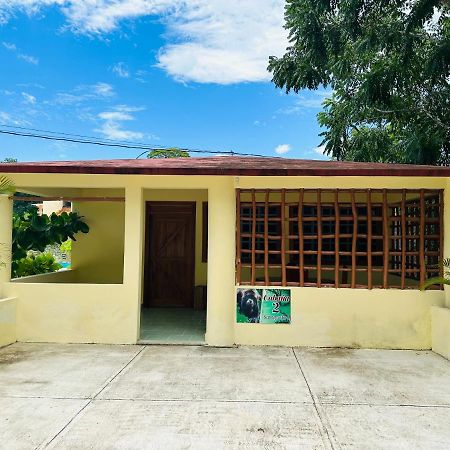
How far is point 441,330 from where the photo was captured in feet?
19.8

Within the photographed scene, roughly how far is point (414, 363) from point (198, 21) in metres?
24.5

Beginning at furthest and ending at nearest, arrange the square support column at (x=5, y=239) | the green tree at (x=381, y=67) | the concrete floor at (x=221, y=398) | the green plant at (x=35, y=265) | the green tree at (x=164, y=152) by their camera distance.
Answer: the green tree at (x=164, y=152) < the green tree at (x=381, y=67) < the green plant at (x=35, y=265) < the square support column at (x=5, y=239) < the concrete floor at (x=221, y=398)

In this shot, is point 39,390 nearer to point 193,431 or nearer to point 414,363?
point 193,431

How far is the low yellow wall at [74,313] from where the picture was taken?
650 cm

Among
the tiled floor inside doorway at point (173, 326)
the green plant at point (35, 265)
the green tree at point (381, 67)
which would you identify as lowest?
the tiled floor inside doorway at point (173, 326)

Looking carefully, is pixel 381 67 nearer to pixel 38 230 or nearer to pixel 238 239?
pixel 238 239

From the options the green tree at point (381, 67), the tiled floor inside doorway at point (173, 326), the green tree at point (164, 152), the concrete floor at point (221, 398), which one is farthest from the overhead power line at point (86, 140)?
the concrete floor at point (221, 398)

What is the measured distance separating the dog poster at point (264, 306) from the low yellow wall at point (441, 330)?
2.24 metres

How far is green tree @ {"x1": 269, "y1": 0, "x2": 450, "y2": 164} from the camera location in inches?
500

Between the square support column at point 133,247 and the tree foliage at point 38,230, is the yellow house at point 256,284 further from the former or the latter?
the tree foliage at point 38,230

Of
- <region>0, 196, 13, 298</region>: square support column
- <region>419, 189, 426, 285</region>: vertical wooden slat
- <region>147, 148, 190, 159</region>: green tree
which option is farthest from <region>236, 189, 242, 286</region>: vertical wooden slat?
<region>147, 148, 190, 159</region>: green tree

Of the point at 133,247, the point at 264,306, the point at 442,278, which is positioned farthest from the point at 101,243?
the point at 442,278

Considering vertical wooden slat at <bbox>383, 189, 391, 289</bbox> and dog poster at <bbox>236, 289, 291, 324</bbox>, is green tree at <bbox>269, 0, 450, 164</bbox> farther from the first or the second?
dog poster at <bbox>236, 289, 291, 324</bbox>

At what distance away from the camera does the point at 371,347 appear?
6375 mm
